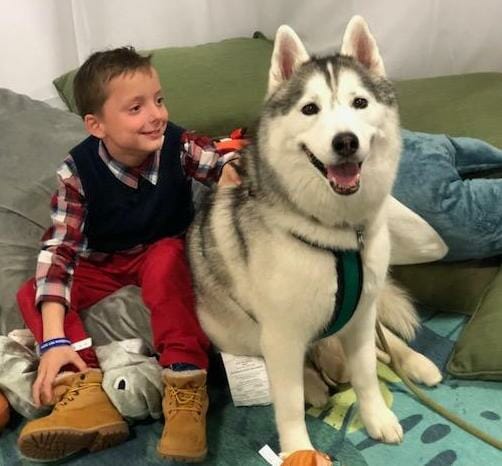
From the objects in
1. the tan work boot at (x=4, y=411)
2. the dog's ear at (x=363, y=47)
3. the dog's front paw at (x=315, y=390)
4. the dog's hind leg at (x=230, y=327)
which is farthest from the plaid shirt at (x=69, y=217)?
the dog's front paw at (x=315, y=390)

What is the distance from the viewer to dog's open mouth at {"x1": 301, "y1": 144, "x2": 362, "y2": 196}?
1.19m

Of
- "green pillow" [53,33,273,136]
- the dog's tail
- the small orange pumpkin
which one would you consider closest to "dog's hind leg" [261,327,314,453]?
the small orange pumpkin

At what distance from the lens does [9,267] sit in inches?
71.7

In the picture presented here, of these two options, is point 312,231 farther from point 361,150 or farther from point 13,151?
point 13,151

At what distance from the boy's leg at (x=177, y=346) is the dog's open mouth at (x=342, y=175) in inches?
23.6

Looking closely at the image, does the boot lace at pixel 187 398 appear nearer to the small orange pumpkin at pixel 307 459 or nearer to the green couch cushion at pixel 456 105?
the small orange pumpkin at pixel 307 459

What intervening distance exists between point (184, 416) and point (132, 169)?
0.65 meters

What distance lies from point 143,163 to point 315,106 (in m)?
0.63

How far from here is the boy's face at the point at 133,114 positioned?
5.16 feet

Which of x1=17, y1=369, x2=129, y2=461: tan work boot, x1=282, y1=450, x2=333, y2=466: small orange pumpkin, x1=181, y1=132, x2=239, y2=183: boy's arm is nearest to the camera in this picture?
x1=282, y1=450, x2=333, y2=466: small orange pumpkin

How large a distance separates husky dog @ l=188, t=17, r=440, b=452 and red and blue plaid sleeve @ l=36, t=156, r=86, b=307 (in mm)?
390

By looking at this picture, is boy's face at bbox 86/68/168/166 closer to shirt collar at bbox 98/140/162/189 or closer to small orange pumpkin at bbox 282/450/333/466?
shirt collar at bbox 98/140/162/189

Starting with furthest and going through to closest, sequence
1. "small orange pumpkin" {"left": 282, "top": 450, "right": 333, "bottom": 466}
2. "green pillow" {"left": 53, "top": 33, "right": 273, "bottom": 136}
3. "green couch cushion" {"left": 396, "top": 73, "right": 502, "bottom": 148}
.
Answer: "green pillow" {"left": 53, "top": 33, "right": 273, "bottom": 136} → "green couch cushion" {"left": 396, "top": 73, "right": 502, "bottom": 148} → "small orange pumpkin" {"left": 282, "top": 450, "right": 333, "bottom": 466}

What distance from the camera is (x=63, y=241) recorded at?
1.67 m
